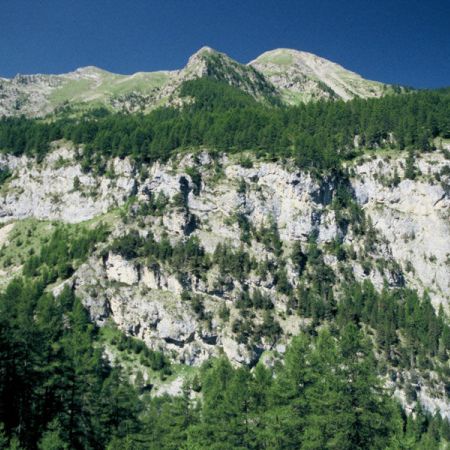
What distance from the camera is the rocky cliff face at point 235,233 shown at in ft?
370

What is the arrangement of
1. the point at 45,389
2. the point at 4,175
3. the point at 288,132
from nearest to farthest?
1. the point at 45,389
2. the point at 288,132
3. the point at 4,175

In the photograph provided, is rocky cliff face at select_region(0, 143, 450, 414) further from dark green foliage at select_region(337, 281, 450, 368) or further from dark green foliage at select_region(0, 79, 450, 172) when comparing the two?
dark green foliage at select_region(337, 281, 450, 368)

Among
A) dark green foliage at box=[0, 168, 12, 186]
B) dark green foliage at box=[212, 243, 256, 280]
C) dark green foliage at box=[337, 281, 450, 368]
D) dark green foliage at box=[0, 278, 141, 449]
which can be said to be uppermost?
dark green foliage at box=[0, 168, 12, 186]

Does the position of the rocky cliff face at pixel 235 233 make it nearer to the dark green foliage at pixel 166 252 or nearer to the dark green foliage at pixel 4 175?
the dark green foliage at pixel 166 252

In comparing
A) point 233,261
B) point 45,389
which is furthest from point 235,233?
point 45,389

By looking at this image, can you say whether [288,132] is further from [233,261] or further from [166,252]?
[166,252]

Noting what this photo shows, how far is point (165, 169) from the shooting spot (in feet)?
471

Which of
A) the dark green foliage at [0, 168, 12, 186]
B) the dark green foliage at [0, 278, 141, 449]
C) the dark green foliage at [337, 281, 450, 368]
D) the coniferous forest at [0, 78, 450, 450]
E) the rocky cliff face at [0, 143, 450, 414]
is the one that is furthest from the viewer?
the dark green foliage at [0, 168, 12, 186]

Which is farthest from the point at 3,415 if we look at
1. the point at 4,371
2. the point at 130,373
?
the point at 130,373

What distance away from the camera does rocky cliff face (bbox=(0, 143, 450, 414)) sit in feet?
370

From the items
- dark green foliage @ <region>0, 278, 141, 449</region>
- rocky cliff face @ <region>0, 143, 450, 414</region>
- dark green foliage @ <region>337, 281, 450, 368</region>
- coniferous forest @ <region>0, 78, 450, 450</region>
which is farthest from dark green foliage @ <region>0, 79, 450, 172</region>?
dark green foliage @ <region>0, 278, 141, 449</region>

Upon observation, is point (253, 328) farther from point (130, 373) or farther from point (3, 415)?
point (3, 415)

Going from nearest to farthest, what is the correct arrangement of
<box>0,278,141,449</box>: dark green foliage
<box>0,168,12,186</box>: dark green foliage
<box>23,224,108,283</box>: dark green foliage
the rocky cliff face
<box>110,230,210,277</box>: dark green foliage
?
<box>0,278,141,449</box>: dark green foliage, the rocky cliff face, <box>23,224,108,283</box>: dark green foliage, <box>110,230,210,277</box>: dark green foliage, <box>0,168,12,186</box>: dark green foliage

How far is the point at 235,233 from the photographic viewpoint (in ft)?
429
